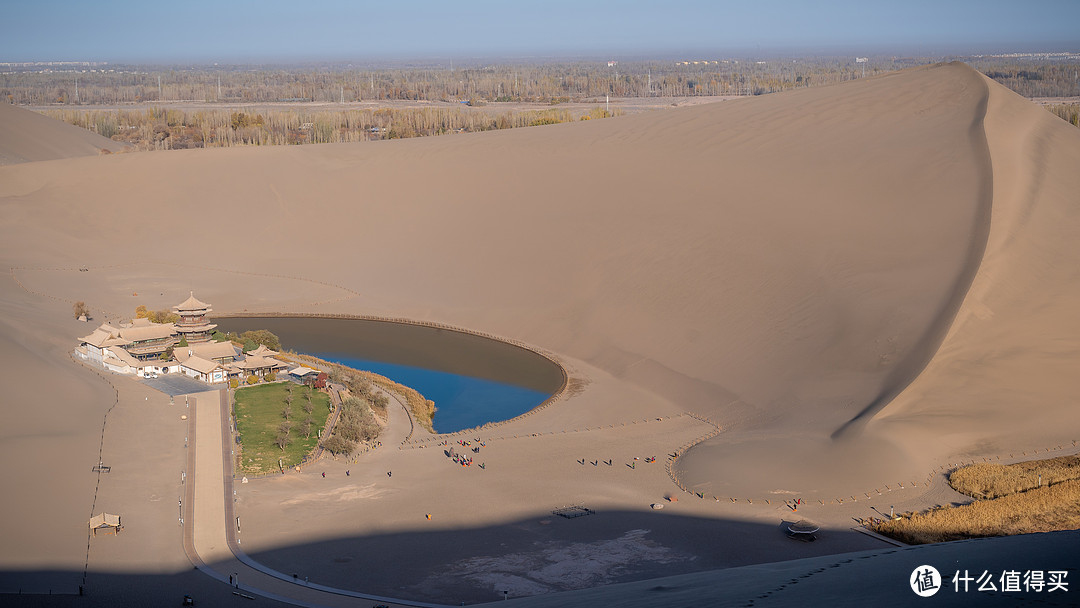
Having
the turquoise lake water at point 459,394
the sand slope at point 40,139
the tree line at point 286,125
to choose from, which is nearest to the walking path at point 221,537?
the turquoise lake water at point 459,394

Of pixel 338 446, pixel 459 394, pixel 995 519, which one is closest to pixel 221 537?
pixel 338 446

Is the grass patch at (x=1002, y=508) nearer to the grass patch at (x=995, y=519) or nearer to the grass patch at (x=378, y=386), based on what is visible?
the grass patch at (x=995, y=519)

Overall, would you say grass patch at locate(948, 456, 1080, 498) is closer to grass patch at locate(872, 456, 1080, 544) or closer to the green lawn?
grass patch at locate(872, 456, 1080, 544)

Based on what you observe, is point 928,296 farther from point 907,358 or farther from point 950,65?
point 950,65

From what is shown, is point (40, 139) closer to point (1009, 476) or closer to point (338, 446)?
point (338, 446)

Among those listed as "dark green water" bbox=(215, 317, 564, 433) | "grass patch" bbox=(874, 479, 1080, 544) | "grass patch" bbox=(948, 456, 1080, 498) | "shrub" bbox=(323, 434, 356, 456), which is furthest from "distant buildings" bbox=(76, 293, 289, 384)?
"grass patch" bbox=(948, 456, 1080, 498)

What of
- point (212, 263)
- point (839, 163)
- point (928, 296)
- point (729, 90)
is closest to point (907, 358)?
point (928, 296)
